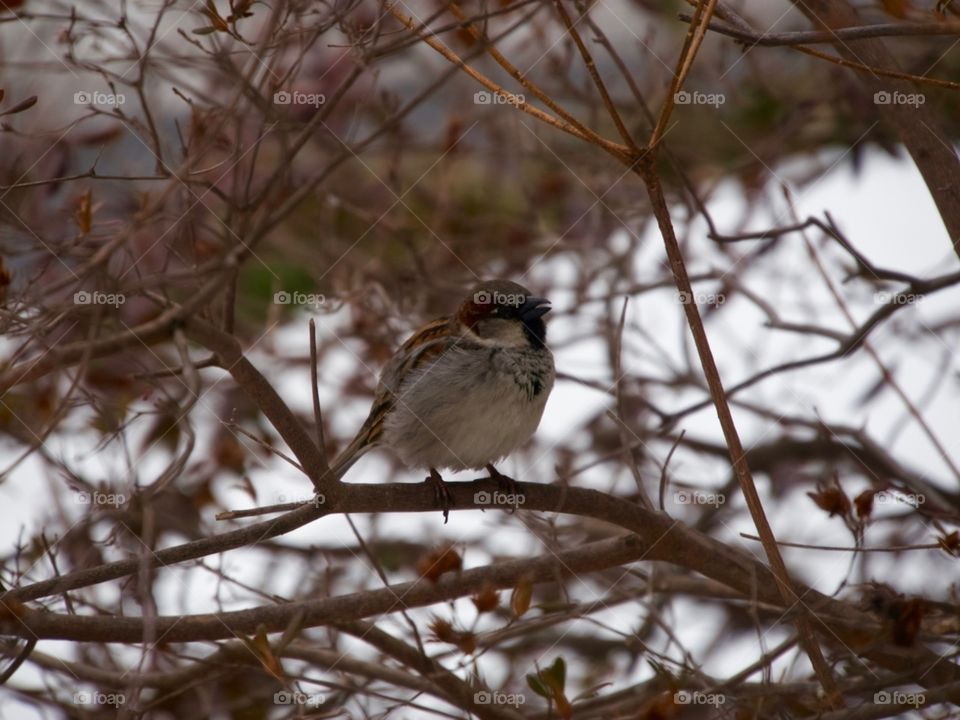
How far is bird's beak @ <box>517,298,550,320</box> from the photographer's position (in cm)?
390

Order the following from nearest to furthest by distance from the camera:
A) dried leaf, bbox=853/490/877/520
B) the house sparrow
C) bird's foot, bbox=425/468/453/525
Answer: dried leaf, bbox=853/490/877/520, bird's foot, bbox=425/468/453/525, the house sparrow

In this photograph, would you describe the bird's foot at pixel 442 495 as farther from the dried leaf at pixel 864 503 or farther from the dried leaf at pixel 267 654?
the dried leaf at pixel 864 503

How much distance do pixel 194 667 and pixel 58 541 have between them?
0.58 meters

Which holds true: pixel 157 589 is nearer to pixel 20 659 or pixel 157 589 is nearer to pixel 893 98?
pixel 20 659

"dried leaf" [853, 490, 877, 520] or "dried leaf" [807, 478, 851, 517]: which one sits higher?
"dried leaf" [807, 478, 851, 517]

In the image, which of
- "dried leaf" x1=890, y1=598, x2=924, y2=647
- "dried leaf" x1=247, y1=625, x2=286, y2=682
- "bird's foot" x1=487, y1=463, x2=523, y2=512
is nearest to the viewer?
"dried leaf" x1=247, y1=625, x2=286, y2=682

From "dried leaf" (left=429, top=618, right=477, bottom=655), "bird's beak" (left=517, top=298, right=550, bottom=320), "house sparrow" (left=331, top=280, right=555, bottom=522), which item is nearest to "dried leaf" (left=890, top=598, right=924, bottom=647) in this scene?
"dried leaf" (left=429, top=618, right=477, bottom=655)

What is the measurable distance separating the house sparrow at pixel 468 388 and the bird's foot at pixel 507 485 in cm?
1

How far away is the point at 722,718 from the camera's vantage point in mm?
2602

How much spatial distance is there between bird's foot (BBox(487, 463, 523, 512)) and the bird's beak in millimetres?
567

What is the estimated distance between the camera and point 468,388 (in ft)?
12.2

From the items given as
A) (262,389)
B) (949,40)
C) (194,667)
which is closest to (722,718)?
(262,389)

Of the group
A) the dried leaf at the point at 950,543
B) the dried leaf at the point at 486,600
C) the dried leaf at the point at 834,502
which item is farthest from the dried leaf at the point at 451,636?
the dried leaf at the point at 950,543

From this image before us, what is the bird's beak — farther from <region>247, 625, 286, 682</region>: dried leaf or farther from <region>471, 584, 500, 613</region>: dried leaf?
<region>247, 625, 286, 682</region>: dried leaf
